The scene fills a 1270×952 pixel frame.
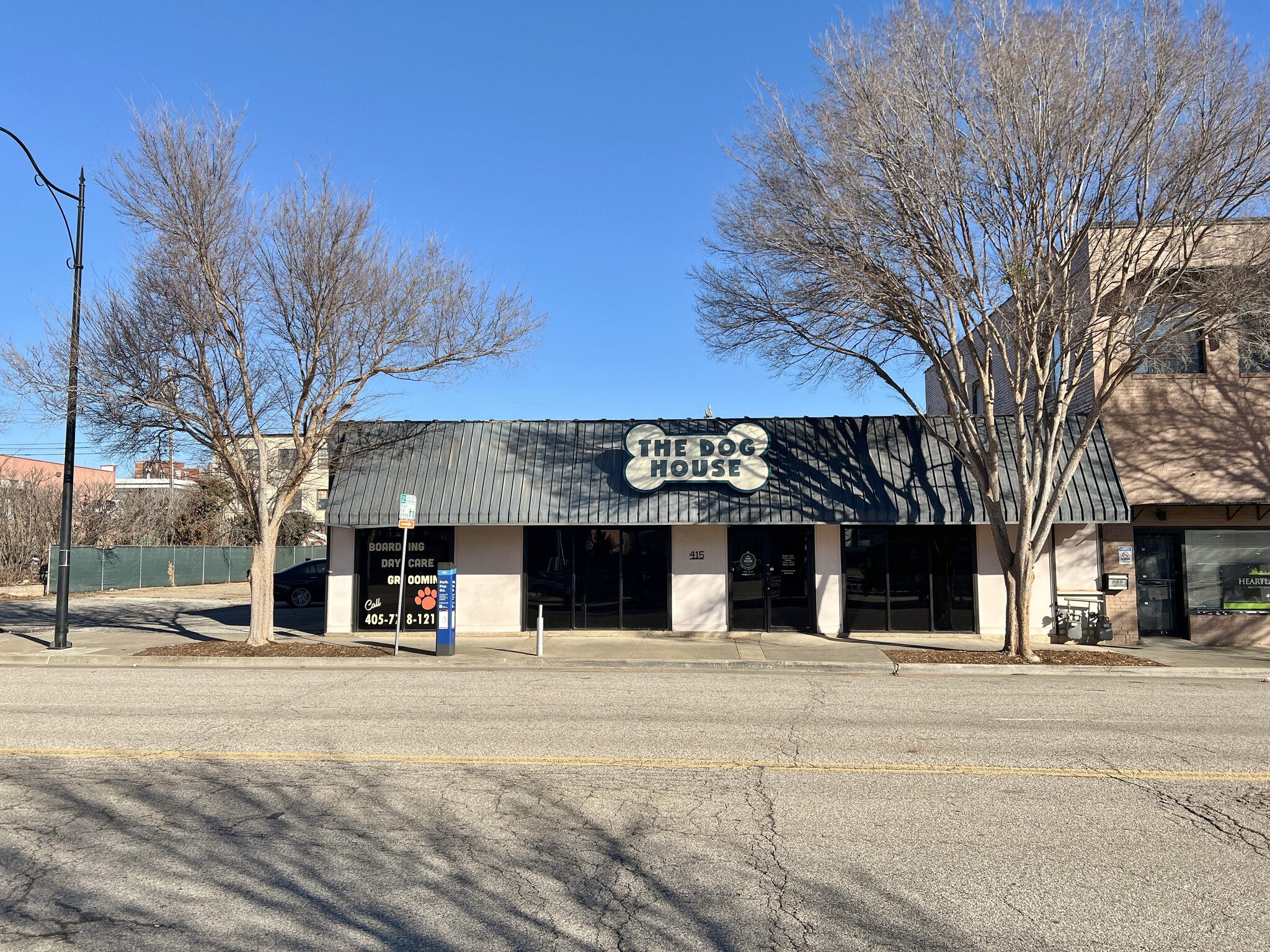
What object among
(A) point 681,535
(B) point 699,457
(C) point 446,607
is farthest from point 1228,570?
(C) point 446,607

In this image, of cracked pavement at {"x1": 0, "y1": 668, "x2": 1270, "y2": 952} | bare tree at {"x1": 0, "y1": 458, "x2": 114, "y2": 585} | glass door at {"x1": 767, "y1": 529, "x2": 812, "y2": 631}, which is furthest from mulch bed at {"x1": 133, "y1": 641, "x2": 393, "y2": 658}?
bare tree at {"x1": 0, "y1": 458, "x2": 114, "y2": 585}

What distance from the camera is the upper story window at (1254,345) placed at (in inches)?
671

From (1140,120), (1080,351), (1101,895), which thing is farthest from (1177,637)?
(1101,895)

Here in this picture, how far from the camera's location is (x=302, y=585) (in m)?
25.3

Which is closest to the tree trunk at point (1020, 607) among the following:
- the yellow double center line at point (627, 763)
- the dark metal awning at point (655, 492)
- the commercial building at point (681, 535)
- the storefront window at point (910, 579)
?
the dark metal awning at point (655, 492)

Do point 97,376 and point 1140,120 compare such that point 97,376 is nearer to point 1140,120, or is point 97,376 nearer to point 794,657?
point 794,657

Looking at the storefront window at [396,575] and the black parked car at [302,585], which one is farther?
the black parked car at [302,585]

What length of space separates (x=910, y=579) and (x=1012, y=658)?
3794mm

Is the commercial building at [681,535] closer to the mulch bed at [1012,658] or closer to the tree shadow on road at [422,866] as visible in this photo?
the mulch bed at [1012,658]

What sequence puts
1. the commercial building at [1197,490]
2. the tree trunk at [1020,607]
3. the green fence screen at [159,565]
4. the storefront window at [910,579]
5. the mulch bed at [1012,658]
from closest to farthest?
the mulch bed at [1012,658], the tree trunk at [1020,607], the commercial building at [1197,490], the storefront window at [910,579], the green fence screen at [159,565]

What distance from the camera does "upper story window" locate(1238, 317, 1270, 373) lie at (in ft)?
55.9

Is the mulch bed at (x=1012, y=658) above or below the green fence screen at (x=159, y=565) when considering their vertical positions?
below

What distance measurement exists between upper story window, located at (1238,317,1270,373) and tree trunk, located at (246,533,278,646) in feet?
62.5

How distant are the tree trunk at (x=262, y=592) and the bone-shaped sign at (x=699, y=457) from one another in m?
7.29
